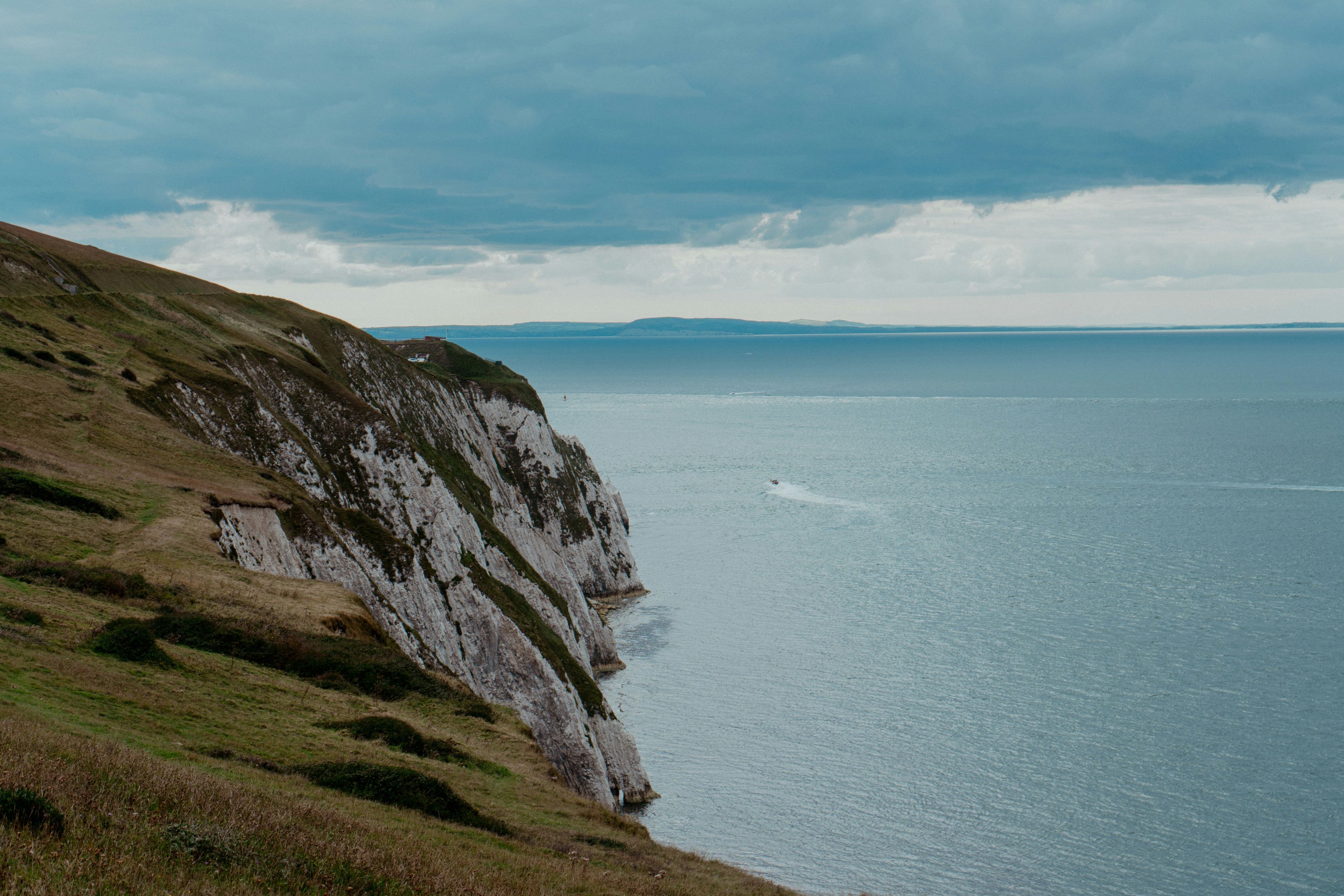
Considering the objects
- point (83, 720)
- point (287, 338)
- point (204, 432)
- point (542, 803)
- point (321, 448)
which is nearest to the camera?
point (83, 720)

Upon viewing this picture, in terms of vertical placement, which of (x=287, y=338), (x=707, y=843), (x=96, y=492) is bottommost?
(x=707, y=843)

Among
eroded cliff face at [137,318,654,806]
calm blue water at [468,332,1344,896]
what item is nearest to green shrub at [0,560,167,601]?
eroded cliff face at [137,318,654,806]

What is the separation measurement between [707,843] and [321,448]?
3144cm

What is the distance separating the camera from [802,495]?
144 meters

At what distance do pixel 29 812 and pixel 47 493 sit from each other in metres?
23.3

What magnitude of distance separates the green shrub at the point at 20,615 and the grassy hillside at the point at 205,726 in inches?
1.9

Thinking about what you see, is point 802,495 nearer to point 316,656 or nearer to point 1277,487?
point 1277,487

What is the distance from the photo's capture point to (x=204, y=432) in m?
45.3

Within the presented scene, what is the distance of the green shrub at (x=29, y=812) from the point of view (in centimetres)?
1088

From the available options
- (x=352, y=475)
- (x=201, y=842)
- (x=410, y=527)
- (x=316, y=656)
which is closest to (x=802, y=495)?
(x=410, y=527)

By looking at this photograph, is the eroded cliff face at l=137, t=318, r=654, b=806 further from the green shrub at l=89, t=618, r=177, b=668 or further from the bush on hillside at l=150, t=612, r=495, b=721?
the green shrub at l=89, t=618, r=177, b=668

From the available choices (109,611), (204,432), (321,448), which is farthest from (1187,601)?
(109,611)

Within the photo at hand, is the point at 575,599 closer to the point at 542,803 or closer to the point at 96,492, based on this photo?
the point at 96,492

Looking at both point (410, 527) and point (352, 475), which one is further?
point (352, 475)
